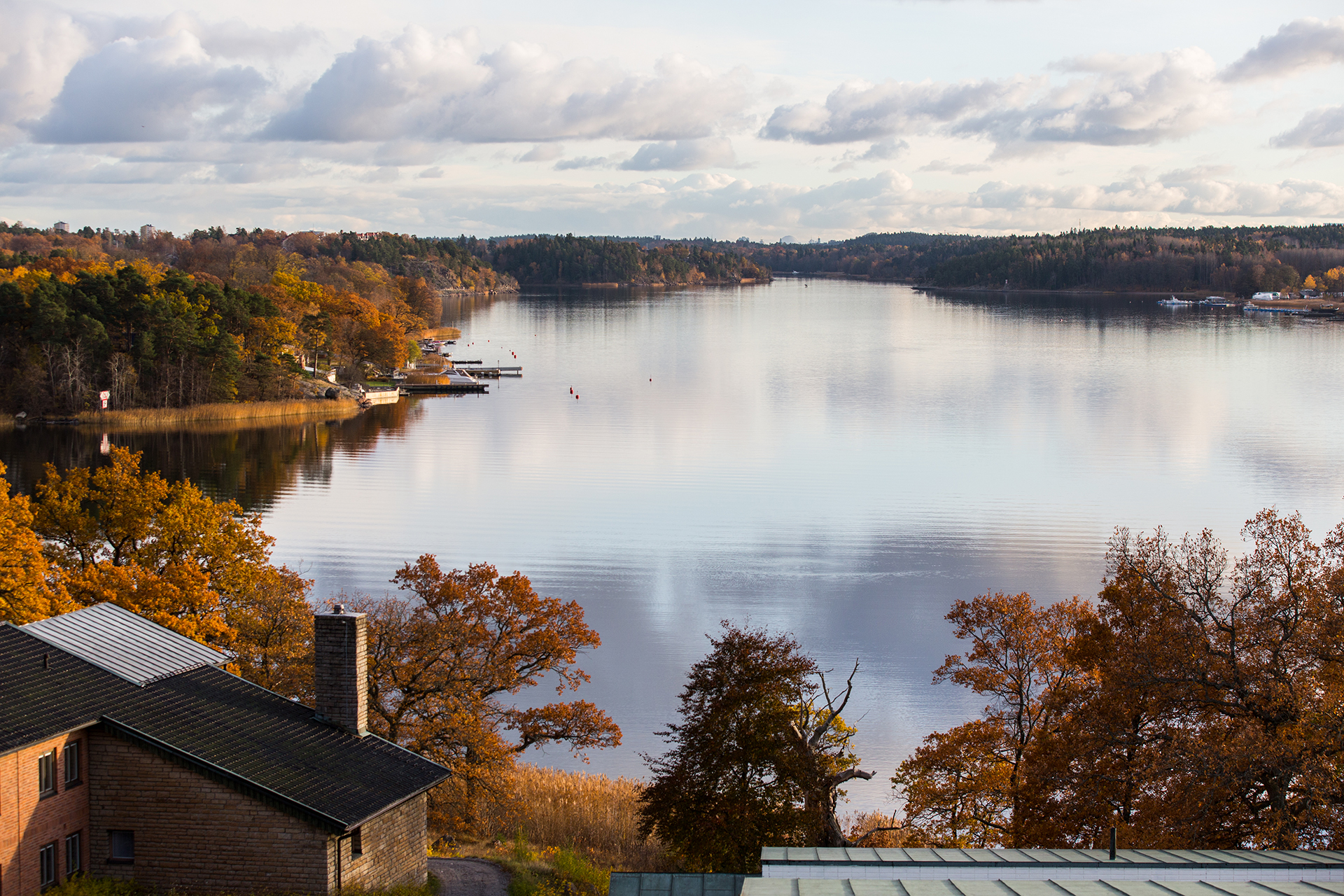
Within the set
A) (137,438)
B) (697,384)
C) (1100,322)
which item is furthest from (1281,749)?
(1100,322)

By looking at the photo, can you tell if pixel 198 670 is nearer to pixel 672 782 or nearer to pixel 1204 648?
pixel 672 782

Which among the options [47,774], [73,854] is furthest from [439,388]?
[47,774]

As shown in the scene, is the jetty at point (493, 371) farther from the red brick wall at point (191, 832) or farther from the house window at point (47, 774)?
the house window at point (47, 774)

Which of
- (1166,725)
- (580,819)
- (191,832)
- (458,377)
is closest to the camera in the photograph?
(191,832)

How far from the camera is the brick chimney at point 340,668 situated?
55.4 ft

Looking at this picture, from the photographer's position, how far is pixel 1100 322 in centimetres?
15888

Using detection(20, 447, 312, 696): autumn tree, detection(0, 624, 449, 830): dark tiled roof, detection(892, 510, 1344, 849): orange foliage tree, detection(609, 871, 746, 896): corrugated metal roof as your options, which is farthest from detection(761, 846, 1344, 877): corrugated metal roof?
detection(20, 447, 312, 696): autumn tree

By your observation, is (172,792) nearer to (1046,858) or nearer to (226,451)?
(1046,858)

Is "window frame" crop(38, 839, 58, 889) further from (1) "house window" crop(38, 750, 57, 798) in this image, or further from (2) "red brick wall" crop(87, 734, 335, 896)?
(1) "house window" crop(38, 750, 57, 798)

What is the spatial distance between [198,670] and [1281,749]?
51.7ft

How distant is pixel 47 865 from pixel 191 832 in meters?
1.78

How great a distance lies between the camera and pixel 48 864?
1473 cm

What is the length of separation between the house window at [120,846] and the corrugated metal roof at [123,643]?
6.85 ft

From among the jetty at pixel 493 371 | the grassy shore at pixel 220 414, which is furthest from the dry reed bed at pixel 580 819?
the jetty at pixel 493 371
